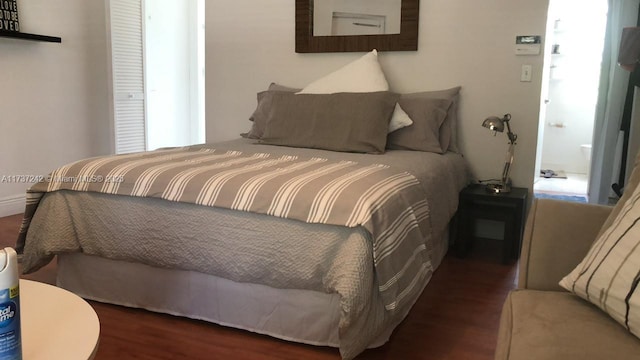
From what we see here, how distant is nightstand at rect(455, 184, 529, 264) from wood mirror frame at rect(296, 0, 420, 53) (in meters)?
1.10

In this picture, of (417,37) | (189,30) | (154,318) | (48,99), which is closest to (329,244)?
(154,318)

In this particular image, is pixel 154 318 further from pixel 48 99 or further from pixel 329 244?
pixel 48 99

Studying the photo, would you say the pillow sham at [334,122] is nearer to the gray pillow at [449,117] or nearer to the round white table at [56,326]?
the gray pillow at [449,117]

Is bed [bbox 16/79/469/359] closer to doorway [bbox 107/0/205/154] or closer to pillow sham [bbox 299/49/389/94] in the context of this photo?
pillow sham [bbox 299/49/389/94]

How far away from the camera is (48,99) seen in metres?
4.09

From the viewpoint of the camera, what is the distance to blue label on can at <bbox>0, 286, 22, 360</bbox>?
86 centimetres

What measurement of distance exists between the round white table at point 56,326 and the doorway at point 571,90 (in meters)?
5.56

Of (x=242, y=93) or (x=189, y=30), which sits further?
(x=189, y=30)

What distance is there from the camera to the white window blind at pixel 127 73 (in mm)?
4492

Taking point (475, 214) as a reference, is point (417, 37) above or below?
above

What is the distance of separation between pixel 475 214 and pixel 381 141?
2.30 ft

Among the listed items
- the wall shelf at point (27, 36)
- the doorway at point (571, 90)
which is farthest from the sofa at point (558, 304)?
the doorway at point (571, 90)

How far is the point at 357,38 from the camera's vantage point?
145 inches

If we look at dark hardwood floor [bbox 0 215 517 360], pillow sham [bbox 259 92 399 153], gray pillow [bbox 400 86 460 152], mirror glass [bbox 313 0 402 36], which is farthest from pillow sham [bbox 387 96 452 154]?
dark hardwood floor [bbox 0 215 517 360]
